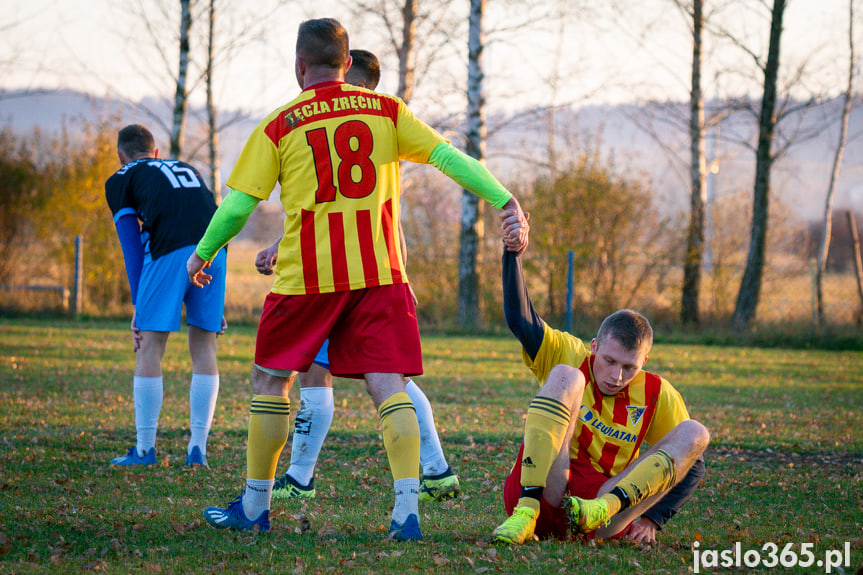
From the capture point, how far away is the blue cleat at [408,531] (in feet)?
11.1

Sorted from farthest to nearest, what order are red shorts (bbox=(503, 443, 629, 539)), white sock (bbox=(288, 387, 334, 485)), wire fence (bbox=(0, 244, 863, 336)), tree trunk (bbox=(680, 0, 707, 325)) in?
tree trunk (bbox=(680, 0, 707, 325)) < wire fence (bbox=(0, 244, 863, 336)) < white sock (bbox=(288, 387, 334, 485)) < red shorts (bbox=(503, 443, 629, 539))

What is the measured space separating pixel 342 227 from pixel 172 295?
2.26 meters

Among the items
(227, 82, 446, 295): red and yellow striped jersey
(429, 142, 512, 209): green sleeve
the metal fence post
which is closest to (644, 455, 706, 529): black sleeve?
(429, 142, 512, 209): green sleeve

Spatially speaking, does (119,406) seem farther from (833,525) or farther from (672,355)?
(672,355)

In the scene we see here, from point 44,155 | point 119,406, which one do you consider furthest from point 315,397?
point 44,155

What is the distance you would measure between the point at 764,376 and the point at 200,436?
8.93 meters

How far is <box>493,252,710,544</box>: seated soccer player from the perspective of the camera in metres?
3.29

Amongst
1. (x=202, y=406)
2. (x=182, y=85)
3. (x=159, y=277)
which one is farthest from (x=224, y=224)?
(x=182, y=85)

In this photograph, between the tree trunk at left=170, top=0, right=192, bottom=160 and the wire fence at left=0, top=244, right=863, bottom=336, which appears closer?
the wire fence at left=0, top=244, right=863, bottom=336

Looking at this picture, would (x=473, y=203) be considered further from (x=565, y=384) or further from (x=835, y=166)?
(x=835, y=166)

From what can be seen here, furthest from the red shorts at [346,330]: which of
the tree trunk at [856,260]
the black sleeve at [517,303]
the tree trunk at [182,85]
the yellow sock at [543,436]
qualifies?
the tree trunk at [856,260]

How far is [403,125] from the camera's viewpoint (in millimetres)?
3490

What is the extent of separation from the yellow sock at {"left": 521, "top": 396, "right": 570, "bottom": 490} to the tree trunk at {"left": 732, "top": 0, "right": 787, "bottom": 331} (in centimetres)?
1542

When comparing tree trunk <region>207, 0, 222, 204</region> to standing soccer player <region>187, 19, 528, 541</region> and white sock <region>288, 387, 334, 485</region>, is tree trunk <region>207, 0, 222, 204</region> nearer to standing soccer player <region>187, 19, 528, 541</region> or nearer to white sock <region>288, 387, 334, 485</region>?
white sock <region>288, 387, 334, 485</region>
